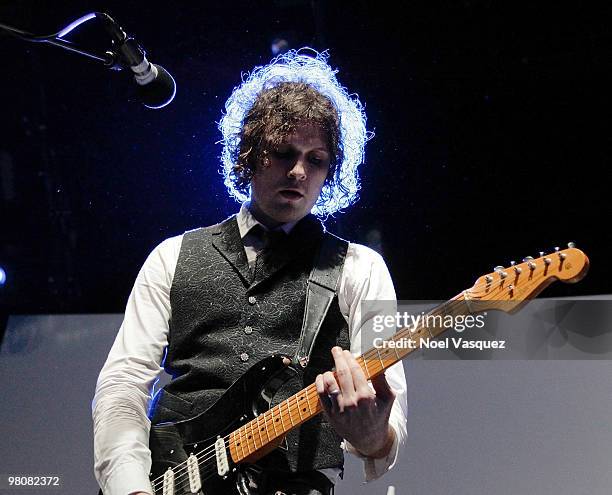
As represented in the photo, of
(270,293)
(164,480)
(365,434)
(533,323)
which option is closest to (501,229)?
(533,323)

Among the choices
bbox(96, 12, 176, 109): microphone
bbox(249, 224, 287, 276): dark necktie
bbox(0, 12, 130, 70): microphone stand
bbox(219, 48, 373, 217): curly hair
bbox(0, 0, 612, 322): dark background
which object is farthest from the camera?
bbox(0, 0, 612, 322): dark background

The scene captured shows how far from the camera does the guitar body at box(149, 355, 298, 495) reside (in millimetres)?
1832

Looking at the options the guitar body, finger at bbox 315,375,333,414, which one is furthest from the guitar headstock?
the guitar body

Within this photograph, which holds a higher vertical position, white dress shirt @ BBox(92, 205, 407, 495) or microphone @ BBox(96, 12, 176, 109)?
microphone @ BBox(96, 12, 176, 109)

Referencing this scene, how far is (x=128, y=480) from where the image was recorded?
1.81 m

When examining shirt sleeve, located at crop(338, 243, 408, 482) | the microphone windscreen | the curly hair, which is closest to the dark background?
the curly hair

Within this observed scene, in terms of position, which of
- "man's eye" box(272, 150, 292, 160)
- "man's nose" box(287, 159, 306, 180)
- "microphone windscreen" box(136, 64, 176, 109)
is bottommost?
"man's nose" box(287, 159, 306, 180)

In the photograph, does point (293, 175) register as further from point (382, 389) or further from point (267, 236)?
point (382, 389)

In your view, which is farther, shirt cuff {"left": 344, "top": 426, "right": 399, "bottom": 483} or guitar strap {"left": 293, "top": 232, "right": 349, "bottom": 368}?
guitar strap {"left": 293, "top": 232, "right": 349, "bottom": 368}

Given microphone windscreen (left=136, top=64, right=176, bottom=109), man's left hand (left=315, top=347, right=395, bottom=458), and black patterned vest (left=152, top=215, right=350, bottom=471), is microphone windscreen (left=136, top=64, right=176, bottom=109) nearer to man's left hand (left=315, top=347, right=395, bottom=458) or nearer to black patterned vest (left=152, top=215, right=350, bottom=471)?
black patterned vest (left=152, top=215, right=350, bottom=471)

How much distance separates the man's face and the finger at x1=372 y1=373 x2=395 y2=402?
61cm

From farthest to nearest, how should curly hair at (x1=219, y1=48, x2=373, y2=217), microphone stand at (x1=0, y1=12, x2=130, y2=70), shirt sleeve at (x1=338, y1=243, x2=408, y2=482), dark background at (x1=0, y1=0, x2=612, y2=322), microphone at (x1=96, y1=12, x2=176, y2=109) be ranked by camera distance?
dark background at (x1=0, y1=0, x2=612, y2=322) → curly hair at (x1=219, y1=48, x2=373, y2=217) → shirt sleeve at (x1=338, y1=243, x2=408, y2=482) → microphone at (x1=96, y1=12, x2=176, y2=109) → microphone stand at (x1=0, y1=12, x2=130, y2=70)

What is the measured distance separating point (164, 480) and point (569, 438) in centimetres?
124

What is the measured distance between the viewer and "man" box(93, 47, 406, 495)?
1.83 metres
